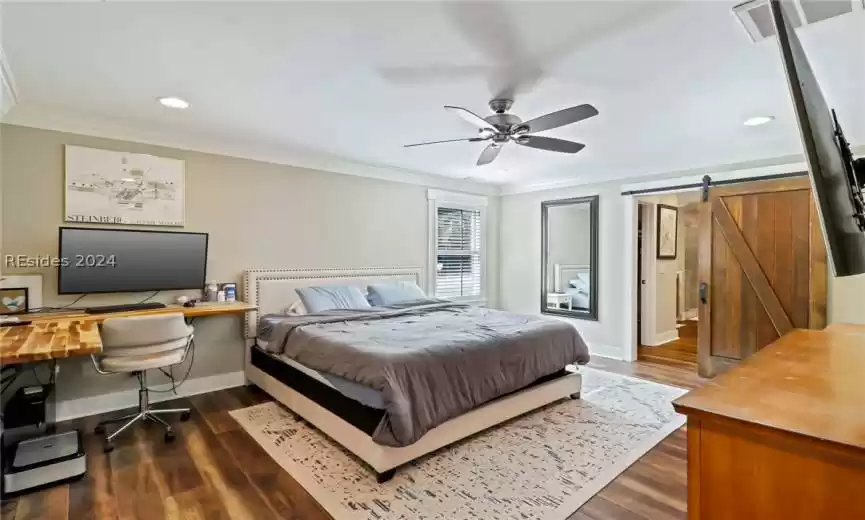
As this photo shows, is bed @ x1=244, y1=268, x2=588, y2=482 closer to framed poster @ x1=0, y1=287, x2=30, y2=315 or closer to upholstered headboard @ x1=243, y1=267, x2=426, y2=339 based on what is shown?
upholstered headboard @ x1=243, y1=267, x2=426, y2=339

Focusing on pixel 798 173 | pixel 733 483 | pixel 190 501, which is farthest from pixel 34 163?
pixel 798 173

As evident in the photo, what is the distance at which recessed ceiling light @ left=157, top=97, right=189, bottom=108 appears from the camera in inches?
116

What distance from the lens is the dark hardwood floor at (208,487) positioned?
2.11 m

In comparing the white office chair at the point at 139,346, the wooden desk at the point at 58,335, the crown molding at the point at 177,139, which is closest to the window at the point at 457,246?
the crown molding at the point at 177,139

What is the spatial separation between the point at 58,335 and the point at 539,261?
5.29m

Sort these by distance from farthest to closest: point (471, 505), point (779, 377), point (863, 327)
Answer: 1. point (863, 327)
2. point (471, 505)
3. point (779, 377)

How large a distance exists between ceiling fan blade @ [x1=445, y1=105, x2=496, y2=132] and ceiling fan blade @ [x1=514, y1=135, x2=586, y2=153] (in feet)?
0.79

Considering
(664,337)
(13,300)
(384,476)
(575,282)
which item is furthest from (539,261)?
(13,300)

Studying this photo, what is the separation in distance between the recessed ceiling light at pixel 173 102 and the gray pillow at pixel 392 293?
2516 mm

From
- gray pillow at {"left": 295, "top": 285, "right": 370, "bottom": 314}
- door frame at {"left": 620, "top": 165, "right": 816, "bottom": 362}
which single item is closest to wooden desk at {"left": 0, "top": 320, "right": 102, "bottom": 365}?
gray pillow at {"left": 295, "top": 285, "right": 370, "bottom": 314}

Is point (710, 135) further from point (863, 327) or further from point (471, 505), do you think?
point (471, 505)

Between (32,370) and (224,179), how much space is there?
2092 mm

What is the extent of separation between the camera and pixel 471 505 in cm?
219

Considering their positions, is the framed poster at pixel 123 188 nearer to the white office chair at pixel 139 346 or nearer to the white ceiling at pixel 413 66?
the white ceiling at pixel 413 66
